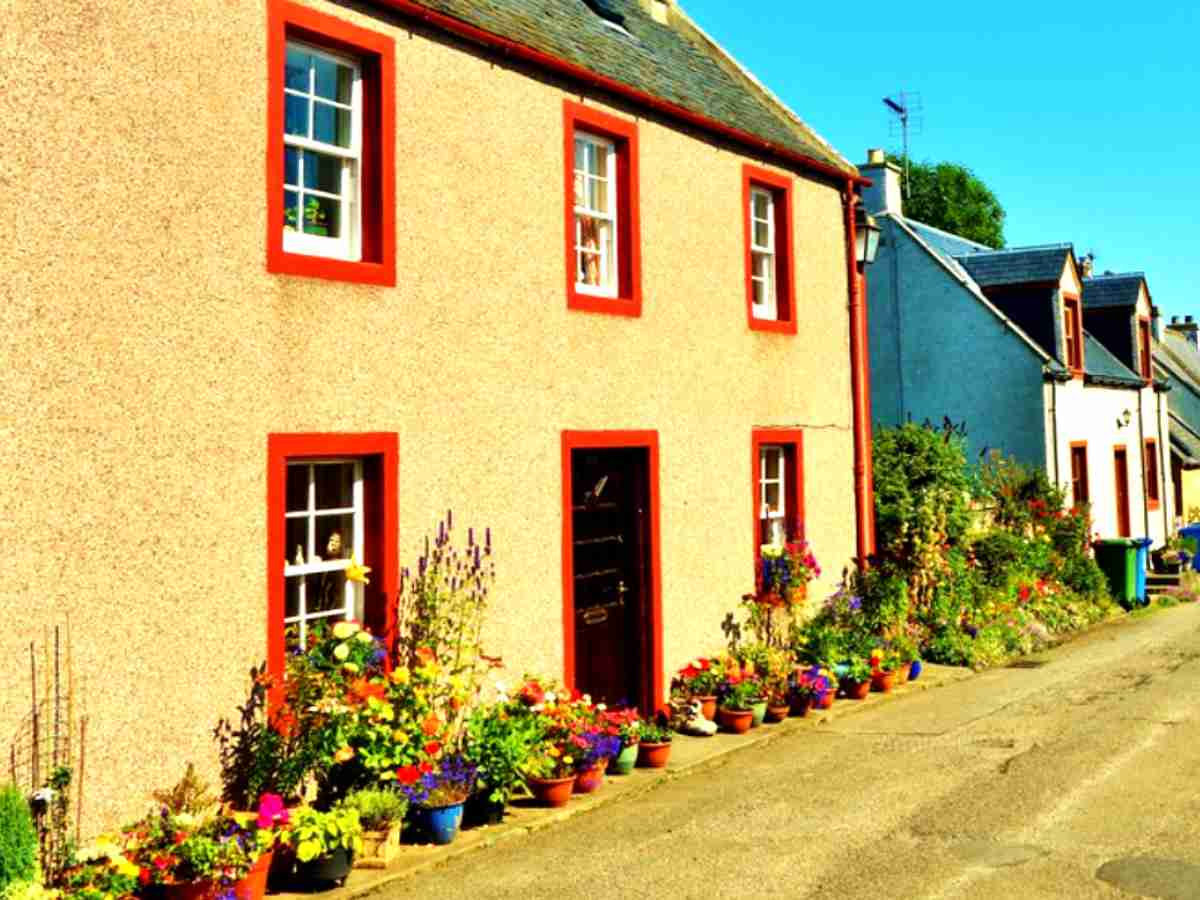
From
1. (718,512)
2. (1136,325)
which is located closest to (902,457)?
(718,512)

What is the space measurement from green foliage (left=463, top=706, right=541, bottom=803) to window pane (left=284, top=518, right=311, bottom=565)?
68.0 inches

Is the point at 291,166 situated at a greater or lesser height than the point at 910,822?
greater

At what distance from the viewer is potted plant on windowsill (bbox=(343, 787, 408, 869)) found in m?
7.24

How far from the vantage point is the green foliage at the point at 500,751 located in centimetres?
813

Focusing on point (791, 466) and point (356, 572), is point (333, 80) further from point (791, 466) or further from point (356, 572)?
point (791, 466)

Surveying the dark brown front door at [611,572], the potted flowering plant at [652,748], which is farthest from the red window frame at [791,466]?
A: the potted flowering plant at [652,748]

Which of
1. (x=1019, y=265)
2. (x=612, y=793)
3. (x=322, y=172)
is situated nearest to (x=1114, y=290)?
(x=1019, y=265)

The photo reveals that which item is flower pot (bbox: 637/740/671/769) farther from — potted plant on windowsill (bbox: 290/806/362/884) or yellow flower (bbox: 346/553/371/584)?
potted plant on windowsill (bbox: 290/806/362/884)

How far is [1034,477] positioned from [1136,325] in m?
8.94

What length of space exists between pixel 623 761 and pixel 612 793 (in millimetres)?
550

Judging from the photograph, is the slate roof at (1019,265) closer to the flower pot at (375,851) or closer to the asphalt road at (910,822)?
the asphalt road at (910,822)

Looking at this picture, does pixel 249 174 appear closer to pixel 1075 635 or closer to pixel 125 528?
pixel 125 528

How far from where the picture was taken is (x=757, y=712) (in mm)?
11188

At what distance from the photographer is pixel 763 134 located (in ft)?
44.1
